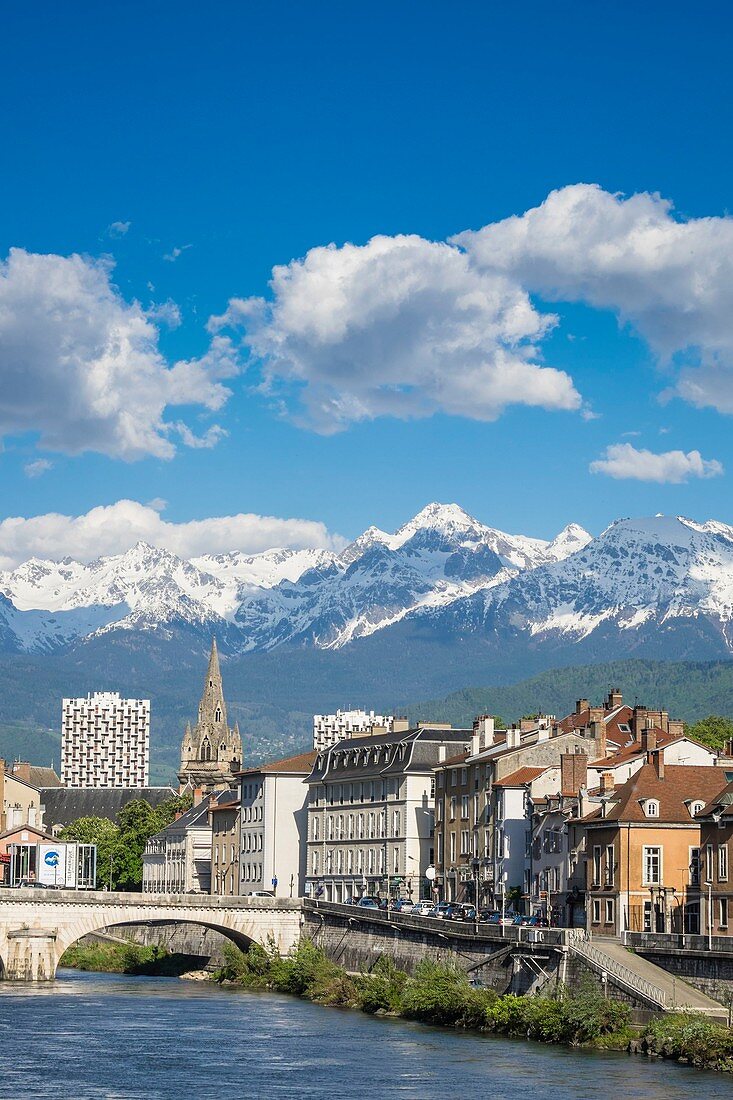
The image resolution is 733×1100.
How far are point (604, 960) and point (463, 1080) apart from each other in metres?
14.6

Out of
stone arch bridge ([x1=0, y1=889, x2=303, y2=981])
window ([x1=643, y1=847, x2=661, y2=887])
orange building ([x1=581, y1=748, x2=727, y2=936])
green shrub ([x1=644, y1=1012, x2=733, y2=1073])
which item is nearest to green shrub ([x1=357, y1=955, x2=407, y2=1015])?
orange building ([x1=581, y1=748, x2=727, y2=936])

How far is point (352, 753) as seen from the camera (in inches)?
6983

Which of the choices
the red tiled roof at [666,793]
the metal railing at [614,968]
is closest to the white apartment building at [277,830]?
the red tiled roof at [666,793]

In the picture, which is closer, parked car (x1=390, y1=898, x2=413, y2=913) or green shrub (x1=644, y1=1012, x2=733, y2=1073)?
green shrub (x1=644, y1=1012, x2=733, y2=1073)

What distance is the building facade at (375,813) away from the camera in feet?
528

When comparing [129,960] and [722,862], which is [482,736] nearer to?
[129,960]

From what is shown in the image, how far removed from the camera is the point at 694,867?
111062 millimetres

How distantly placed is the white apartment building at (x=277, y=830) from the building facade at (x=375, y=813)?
2.31m

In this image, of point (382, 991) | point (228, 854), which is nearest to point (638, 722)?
point (382, 991)

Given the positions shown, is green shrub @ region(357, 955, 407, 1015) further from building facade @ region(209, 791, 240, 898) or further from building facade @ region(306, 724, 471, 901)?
building facade @ region(209, 791, 240, 898)

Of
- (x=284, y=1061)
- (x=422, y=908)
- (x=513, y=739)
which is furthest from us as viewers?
(x=513, y=739)

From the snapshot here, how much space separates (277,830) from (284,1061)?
88931mm

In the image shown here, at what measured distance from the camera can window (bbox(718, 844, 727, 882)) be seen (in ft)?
341

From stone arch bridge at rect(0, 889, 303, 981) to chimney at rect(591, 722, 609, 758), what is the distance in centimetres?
2478
